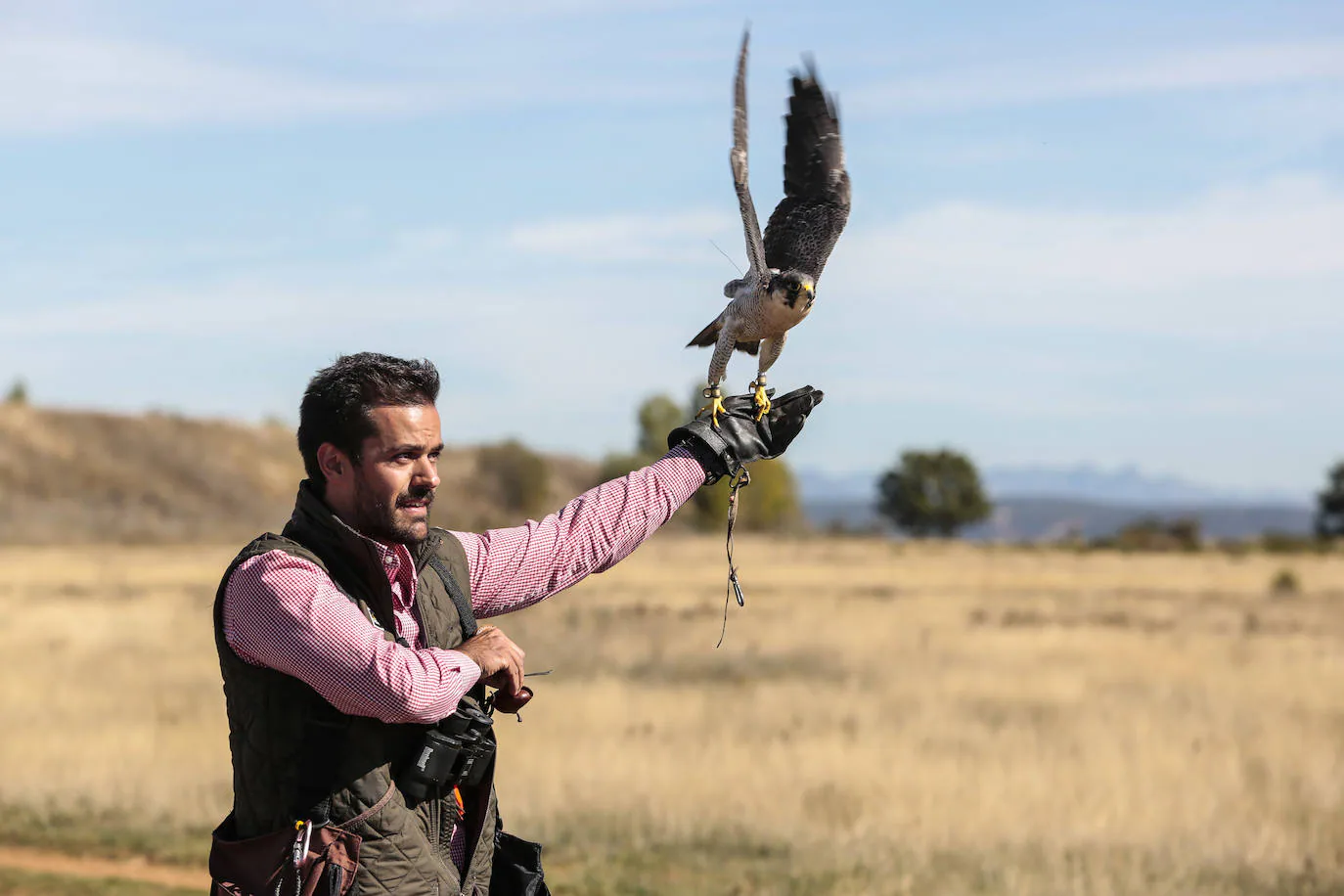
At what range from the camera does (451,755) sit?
129 inches

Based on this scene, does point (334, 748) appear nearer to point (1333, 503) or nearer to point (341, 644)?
point (341, 644)

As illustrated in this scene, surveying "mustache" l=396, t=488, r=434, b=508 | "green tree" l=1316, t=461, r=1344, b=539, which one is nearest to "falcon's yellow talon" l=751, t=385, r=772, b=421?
"mustache" l=396, t=488, r=434, b=508

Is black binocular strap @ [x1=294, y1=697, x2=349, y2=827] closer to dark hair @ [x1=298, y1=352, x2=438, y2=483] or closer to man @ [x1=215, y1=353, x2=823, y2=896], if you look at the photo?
man @ [x1=215, y1=353, x2=823, y2=896]

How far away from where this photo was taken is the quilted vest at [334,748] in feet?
10.5

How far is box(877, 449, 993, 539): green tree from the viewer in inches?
3438

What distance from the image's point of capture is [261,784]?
10.6ft

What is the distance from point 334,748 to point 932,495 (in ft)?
282

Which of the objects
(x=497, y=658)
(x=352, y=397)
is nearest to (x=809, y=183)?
(x=352, y=397)

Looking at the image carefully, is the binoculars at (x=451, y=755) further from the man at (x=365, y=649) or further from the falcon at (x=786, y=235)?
the falcon at (x=786, y=235)

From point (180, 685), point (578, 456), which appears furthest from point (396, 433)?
point (578, 456)

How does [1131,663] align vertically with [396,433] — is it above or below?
below

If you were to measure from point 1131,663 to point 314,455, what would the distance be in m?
16.2

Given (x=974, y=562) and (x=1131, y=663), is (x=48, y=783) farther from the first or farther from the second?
(x=974, y=562)

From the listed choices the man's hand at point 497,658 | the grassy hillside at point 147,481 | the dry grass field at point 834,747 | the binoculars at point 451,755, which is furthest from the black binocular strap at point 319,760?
the grassy hillside at point 147,481
